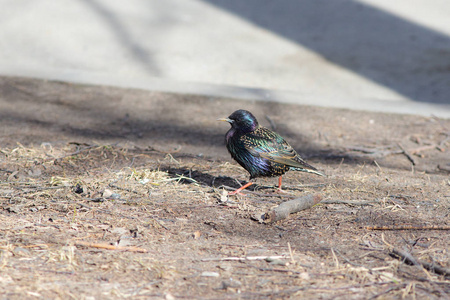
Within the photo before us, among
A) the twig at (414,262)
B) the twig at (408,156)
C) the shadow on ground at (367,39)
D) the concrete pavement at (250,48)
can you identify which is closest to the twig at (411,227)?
the twig at (414,262)

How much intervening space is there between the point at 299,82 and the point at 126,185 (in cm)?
505

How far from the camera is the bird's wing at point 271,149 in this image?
4.58m

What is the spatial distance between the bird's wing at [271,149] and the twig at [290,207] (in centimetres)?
43

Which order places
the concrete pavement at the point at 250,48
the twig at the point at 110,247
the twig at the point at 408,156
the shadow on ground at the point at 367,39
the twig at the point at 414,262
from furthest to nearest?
the shadow on ground at the point at 367,39 → the concrete pavement at the point at 250,48 → the twig at the point at 408,156 → the twig at the point at 110,247 → the twig at the point at 414,262

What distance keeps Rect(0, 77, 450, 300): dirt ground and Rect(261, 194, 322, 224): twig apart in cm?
6

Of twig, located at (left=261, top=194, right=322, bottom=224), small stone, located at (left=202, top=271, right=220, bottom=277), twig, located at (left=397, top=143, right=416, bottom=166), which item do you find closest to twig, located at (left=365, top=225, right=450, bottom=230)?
twig, located at (left=261, top=194, right=322, bottom=224)

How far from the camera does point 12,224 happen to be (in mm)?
3795

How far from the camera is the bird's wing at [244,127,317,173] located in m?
4.58

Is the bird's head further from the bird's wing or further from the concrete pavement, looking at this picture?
the concrete pavement

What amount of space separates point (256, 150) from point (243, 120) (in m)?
0.30

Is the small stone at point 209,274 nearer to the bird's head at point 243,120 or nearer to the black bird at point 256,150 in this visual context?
the black bird at point 256,150

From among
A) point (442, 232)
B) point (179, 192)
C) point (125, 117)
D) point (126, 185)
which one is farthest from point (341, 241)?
point (125, 117)

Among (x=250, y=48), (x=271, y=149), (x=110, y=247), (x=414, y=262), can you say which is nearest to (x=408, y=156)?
(x=271, y=149)

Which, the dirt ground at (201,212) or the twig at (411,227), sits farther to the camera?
the twig at (411,227)
